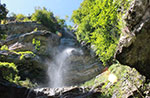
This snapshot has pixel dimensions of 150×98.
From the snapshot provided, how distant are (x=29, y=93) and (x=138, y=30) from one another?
350 inches

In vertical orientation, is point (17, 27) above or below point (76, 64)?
above

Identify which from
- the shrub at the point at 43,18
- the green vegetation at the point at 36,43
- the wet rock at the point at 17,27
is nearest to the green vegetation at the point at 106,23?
the green vegetation at the point at 36,43

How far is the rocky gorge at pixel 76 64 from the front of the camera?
546 cm

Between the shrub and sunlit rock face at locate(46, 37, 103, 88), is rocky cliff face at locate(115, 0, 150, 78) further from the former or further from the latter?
the shrub

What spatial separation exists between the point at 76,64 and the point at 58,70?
269 centimetres

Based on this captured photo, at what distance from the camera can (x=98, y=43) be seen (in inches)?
448

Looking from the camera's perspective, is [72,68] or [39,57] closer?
[39,57]

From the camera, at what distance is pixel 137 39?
5336mm

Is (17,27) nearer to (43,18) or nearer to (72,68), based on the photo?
(43,18)

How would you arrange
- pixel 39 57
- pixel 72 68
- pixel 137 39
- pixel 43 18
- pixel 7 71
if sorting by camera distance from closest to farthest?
pixel 137 39, pixel 7 71, pixel 39 57, pixel 72 68, pixel 43 18

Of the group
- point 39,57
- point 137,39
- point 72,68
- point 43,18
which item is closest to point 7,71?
point 39,57

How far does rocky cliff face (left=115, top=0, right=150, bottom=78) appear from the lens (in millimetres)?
4836

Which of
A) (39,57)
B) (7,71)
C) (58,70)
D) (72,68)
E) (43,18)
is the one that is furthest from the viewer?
(43,18)

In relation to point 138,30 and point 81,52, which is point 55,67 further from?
point 138,30
